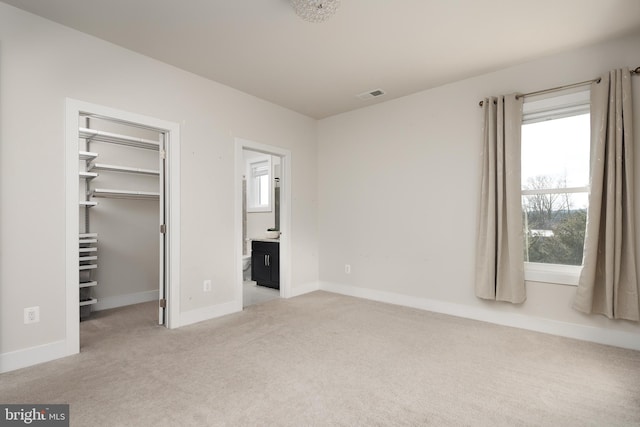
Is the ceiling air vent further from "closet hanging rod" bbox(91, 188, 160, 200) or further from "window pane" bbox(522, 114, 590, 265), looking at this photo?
"closet hanging rod" bbox(91, 188, 160, 200)

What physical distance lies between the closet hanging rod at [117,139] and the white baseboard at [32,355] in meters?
2.12

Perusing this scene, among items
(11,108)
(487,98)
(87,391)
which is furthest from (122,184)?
(487,98)

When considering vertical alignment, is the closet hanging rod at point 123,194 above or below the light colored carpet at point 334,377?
above

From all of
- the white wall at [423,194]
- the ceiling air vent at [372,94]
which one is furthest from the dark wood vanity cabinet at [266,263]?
the ceiling air vent at [372,94]

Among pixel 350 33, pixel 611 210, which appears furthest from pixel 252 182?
pixel 611 210

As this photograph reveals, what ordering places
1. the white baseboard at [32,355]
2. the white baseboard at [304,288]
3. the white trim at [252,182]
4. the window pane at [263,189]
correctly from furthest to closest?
the window pane at [263,189]
the white trim at [252,182]
the white baseboard at [304,288]
the white baseboard at [32,355]

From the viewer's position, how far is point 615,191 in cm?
270

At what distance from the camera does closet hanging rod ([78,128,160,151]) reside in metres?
3.55

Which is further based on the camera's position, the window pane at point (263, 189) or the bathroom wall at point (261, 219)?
the window pane at point (263, 189)

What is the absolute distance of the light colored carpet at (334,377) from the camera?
71.1 inches

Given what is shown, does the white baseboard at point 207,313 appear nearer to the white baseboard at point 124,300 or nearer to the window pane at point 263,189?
the white baseboard at point 124,300

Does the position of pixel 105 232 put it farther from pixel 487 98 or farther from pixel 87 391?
pixel 487 98

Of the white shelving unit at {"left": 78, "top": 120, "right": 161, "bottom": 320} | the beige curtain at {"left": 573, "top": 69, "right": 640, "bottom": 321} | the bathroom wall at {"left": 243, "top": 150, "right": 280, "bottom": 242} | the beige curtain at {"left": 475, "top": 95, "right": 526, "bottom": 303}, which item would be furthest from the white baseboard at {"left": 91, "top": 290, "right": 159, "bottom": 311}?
the beige curtain at {"left": 573, "top": 69, "right": 640, "bottom": 321}

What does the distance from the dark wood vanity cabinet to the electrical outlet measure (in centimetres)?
295
